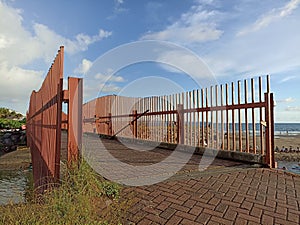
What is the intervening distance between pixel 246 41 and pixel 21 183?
7749 millimetres

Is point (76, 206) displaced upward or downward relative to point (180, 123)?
downward

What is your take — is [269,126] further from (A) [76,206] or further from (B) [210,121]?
(A) [76,206]

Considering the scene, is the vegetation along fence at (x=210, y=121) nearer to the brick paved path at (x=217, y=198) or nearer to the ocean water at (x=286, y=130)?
the brick paved path at (x=217, y=198)

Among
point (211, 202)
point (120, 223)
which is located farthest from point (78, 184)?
point (211, 202)

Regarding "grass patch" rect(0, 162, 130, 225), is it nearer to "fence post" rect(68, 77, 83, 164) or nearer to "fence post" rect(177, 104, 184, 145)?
"fence post" rect(68, 77, 83, 164)

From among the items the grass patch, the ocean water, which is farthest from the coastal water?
the ocean water

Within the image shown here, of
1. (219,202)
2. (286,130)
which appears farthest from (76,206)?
(286,130)

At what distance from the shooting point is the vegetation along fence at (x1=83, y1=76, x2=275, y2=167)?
4824 mm

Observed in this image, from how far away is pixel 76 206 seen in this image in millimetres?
2324

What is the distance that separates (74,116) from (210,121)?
3.85 meters

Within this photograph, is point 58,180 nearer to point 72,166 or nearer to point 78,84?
point 72,166

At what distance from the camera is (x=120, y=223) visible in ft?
7.43

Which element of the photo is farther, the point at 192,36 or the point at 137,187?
the point at 192,36

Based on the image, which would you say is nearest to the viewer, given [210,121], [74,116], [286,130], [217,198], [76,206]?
[76,206]
